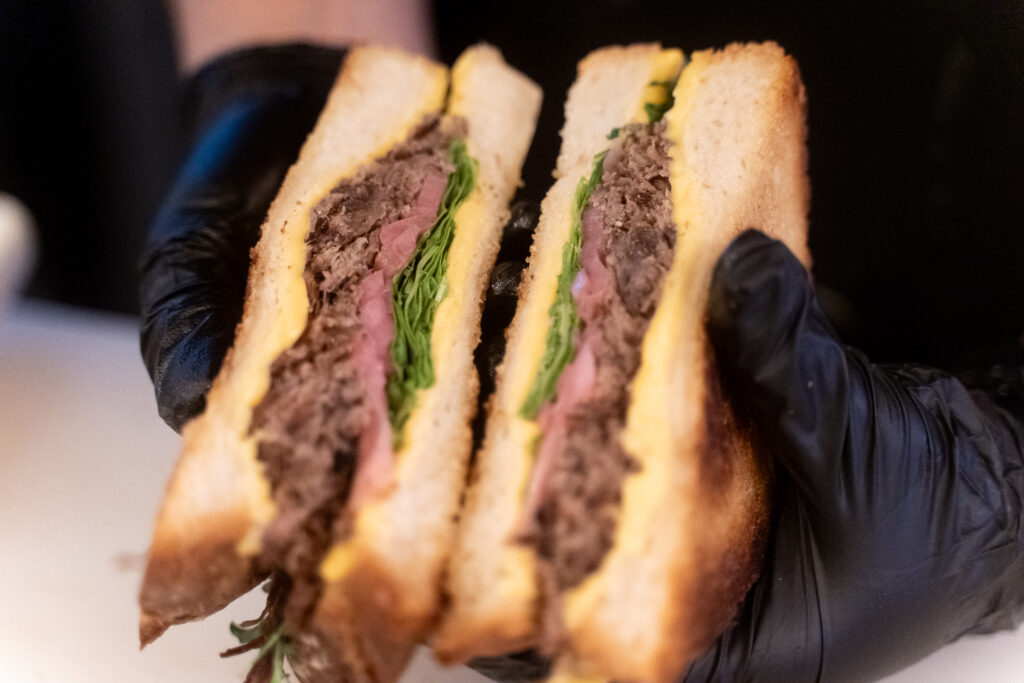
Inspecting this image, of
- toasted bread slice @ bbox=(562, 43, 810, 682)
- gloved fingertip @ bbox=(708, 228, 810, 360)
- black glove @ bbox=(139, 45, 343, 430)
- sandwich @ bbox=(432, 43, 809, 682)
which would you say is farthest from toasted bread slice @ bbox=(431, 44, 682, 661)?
black glove @ bbox=(139, 45, 343, 430)

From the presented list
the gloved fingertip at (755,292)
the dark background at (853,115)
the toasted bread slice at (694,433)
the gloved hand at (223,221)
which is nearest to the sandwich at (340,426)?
the gloved hand at (223,221)

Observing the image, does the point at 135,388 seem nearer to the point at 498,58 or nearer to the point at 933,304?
the point at 498,58

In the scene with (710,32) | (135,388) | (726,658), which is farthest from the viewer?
(135,388)

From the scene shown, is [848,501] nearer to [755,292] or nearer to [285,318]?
[755,292]

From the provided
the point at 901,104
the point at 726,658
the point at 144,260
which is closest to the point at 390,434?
the point at 726,658

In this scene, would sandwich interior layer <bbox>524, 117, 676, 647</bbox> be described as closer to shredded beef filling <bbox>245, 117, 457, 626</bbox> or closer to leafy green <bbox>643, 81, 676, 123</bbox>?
leafy green <bbox>643, 81, 676, 123</bbox>

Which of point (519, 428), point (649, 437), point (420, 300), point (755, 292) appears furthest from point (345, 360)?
point (755, 292)

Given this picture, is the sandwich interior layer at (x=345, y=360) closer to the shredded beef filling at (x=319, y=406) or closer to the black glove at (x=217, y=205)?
the shredded beef filling at (x=319, y=406)
